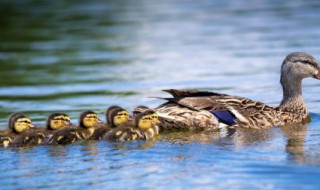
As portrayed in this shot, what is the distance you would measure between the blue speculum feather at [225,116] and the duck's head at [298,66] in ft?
3.68

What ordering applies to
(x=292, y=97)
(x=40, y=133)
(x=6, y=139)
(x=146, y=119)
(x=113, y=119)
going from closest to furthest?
A: 1. (x=6, y=139)
2. (x=40, y=133)
3. (x=146, y=119)
4. (x=113, y=119)
5. (x=292, y=97)

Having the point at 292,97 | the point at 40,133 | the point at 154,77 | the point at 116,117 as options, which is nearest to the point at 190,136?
the point at 116,117

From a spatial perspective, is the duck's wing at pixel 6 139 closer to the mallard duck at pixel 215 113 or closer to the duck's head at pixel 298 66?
the mallard duck at pixel 215 113

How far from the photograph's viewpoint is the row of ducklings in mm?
10617

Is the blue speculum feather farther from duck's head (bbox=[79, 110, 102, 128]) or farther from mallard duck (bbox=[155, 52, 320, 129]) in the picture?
duck's head (bbox=[79, 110, 102, 128])

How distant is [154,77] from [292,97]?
4.36m

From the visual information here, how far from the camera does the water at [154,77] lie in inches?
363

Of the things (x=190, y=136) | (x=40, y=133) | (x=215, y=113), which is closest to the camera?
(x=40, y=133)

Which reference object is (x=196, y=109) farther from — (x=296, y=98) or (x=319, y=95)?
(x=319, y=95)

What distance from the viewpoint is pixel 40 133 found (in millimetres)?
10742

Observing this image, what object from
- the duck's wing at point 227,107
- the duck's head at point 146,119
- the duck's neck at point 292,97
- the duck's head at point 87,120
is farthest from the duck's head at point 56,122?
the duck's neck at point 292,97

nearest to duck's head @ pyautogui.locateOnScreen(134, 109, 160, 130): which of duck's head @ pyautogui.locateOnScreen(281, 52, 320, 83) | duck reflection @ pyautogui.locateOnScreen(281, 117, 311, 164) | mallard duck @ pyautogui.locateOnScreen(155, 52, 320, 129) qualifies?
mallard duck @ pyautogui.locateOnScreen(155, 52, 320, 129)

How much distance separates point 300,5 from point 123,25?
16.1 feet

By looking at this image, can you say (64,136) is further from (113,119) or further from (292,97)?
(292,97)
